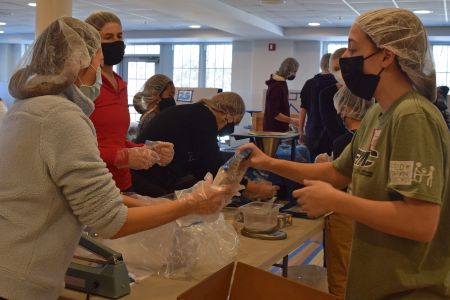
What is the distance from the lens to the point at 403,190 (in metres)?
1.23

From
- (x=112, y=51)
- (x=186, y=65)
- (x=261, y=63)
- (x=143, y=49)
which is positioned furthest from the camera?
(x=143, y=49)

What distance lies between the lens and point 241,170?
195 centimetres

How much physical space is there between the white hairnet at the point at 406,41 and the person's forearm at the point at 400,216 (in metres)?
0.33

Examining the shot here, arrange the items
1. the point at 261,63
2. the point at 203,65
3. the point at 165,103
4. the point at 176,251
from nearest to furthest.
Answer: the point at 176,251, the point at 165,103, the point at 261,63, the point at 203,65

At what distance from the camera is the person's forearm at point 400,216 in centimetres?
123

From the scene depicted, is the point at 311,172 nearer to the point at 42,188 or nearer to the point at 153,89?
the point at 42,188

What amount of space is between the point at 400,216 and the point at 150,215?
0.60 metres

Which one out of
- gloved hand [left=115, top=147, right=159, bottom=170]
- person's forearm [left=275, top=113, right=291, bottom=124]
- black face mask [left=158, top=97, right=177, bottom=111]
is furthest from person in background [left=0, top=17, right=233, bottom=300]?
person's forearm [left=275, top=113, right=291, bottom=124]

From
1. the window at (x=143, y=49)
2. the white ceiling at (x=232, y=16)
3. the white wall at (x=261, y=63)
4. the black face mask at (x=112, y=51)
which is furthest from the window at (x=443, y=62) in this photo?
the black face mask at (x=112, y=51)

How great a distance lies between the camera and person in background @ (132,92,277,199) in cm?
271

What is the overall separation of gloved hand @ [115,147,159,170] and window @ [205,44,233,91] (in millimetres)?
9970

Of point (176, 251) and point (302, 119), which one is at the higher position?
point (302, 119)

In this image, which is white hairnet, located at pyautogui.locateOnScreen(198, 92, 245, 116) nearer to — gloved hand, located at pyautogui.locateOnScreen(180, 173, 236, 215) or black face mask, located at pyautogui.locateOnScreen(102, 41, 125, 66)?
black face mask, located at pyautogui.locateOnScreen(102, 41, 125, 66)

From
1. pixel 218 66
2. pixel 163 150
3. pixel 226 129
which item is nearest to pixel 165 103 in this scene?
pixel 226 129
